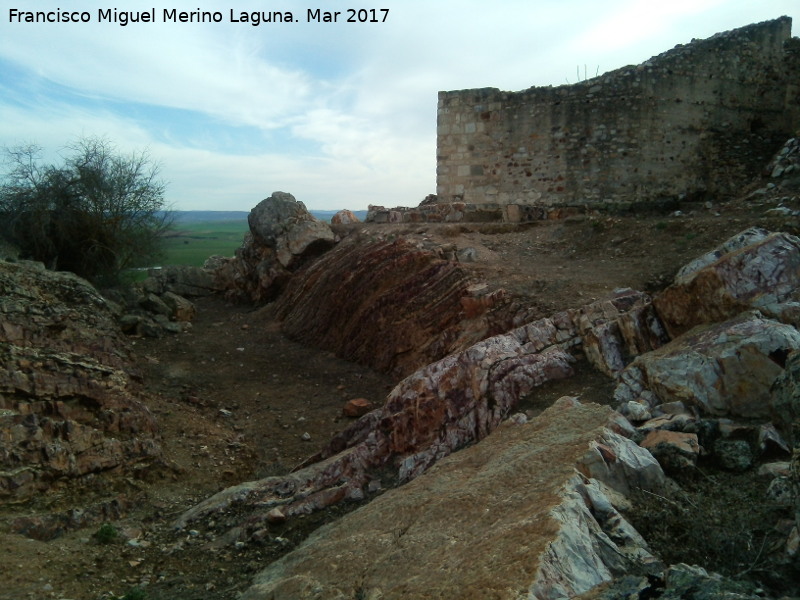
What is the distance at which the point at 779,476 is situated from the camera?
3736mm

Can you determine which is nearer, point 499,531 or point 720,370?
point 499,531

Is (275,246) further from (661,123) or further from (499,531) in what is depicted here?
(499,531)

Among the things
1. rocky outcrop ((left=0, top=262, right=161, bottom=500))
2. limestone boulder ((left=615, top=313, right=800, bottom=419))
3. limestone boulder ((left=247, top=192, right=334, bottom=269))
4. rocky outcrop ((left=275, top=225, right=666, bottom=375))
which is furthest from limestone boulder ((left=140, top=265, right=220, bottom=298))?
limestone boulder ((left=615, top=313, right=800, bottom=419))

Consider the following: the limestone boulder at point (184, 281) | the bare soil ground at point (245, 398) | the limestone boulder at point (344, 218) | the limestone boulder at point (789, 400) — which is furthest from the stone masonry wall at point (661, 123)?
the limestone boulder at point (789, 400)

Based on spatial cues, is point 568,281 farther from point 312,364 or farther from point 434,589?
point 434,589

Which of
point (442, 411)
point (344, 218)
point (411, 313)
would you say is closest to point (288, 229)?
point (344, 218)

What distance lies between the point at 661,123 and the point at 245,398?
29.0 feet

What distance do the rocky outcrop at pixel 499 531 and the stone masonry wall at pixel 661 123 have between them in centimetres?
917

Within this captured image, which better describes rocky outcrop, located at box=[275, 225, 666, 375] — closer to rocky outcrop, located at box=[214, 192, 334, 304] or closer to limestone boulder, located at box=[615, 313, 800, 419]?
rocky outcrop, located at box=[214, 192, 334, 304]

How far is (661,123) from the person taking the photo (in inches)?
Result: 523

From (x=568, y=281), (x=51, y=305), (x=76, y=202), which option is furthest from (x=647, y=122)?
(x=76, y=202)

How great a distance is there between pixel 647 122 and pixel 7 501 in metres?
11.6

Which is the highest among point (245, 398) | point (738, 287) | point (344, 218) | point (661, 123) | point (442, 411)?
point (661, 123)

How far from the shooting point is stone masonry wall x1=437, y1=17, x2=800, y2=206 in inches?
521
